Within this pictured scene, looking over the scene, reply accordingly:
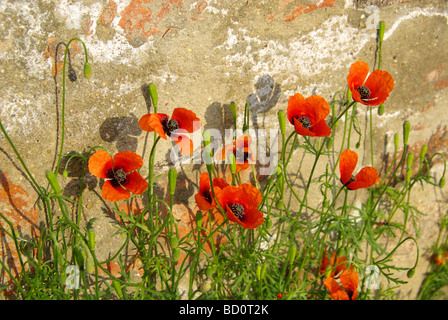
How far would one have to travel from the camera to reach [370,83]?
4.65 feet

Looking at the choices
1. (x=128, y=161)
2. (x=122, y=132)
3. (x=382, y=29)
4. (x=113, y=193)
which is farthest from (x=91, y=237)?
(x=382, y=29)

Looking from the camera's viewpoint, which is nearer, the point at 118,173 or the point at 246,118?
the point at 118,173

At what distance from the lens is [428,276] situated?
2322 mm

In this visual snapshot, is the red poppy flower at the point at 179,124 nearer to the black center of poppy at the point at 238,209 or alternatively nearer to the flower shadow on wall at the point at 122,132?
the flower shadow on wall at the point at 122,132

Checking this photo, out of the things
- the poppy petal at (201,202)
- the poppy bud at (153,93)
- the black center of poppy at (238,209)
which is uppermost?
the poppy bud at (153,93)

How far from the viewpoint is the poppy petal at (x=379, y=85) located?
4.49 ft

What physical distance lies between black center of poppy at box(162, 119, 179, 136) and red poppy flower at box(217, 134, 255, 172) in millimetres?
269

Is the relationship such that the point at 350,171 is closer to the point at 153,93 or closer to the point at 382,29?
the point at 382,29

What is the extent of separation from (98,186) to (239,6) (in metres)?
0.81

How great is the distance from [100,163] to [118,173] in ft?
0.24

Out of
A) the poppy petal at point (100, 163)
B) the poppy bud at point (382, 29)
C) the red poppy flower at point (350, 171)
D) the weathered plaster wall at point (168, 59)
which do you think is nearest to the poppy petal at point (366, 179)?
the red poppy flower at point (350, 171)

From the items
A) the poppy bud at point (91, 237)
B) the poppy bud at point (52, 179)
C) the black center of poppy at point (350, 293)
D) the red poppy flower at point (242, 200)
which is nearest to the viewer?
the poppy bud at point (52, 179)

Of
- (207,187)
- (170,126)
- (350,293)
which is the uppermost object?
(170,126)

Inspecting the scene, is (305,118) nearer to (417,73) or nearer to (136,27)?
(136,27)
